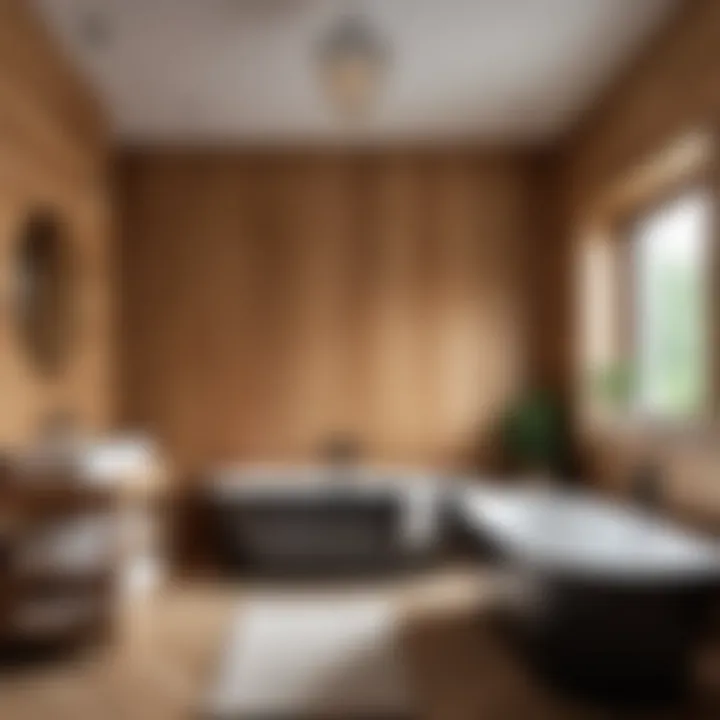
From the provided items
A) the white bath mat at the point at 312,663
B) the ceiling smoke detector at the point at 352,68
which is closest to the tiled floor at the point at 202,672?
the white bath mat at the point at 312,663

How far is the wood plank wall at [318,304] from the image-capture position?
19.6ft

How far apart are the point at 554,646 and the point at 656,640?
38 centimetres

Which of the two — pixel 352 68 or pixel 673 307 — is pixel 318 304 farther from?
pixel 352 68

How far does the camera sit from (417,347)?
6027 mm

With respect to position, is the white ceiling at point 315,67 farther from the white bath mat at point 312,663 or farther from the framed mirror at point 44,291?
the white bath mat at point 312,663

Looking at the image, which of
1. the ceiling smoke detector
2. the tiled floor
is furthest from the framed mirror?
the ceiling smoke detector

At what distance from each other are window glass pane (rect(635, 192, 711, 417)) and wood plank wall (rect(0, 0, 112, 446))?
291 cm

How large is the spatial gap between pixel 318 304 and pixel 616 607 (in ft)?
11.1

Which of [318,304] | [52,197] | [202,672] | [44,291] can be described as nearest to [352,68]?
[52,197]

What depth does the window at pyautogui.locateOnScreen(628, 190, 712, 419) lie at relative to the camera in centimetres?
443

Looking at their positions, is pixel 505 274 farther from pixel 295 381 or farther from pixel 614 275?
pixel 295 381

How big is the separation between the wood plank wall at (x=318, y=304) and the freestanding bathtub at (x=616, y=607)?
239 centimetres

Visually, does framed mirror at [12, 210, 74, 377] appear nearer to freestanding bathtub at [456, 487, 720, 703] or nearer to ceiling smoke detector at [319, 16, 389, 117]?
ceiling smoke detector at [319, 16, 389, 117]

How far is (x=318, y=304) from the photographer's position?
6.02 m
